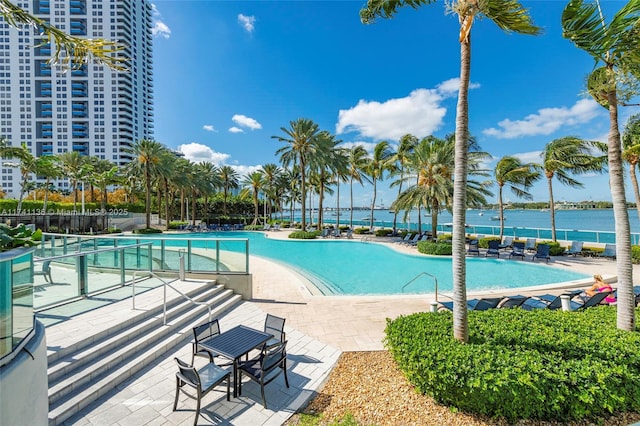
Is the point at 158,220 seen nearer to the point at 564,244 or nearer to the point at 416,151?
the point at 416,151

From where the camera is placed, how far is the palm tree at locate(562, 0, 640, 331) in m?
4.53

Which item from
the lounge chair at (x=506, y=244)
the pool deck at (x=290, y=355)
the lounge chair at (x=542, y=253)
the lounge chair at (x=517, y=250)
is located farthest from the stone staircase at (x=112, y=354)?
the lounge chair at (x=506, y=244)

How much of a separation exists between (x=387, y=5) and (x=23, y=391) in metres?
7.45

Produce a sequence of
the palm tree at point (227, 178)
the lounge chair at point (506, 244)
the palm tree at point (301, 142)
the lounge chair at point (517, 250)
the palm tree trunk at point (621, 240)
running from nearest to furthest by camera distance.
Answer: the palm tree trunk at point (621, 240), the lounge chair at point (517, 250), the lounge chair at point (506, 244), the palm tree at point (301, 142), the palm tree at point (227, 178)

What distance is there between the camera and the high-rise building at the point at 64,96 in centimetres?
9081

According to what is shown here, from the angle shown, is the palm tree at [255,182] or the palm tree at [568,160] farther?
the palm tree at [255,182]

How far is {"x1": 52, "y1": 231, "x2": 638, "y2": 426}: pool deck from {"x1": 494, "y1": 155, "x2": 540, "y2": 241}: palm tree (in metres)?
13.0

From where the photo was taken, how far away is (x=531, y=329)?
4812 mm

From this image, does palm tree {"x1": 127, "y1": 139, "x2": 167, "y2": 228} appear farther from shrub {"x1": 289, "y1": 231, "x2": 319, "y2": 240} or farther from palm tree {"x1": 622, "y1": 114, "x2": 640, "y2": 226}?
palm tree {"x1": 622, "y1": 114, "x2": 640, "y2": 226}

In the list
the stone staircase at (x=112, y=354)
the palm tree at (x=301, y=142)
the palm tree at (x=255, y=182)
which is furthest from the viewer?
the palm tree at (x=255, y=182)

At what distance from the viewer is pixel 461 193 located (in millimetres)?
4250

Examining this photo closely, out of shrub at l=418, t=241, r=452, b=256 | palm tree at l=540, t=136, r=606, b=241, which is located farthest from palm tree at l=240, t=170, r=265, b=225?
palm tree at l=540, t=136, r=606, b=241

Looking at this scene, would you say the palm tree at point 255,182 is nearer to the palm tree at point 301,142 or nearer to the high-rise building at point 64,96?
the palm tree at point 301,142

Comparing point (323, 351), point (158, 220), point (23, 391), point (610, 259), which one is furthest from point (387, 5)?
point (158, 220)
